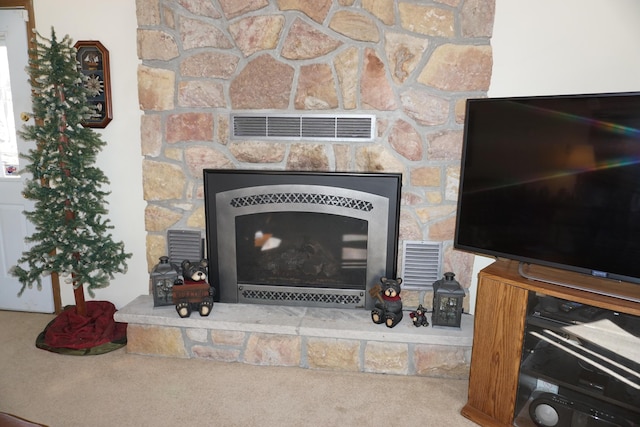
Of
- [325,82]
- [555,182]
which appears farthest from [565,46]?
[325,82]

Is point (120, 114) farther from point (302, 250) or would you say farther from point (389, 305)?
point (389, 305)

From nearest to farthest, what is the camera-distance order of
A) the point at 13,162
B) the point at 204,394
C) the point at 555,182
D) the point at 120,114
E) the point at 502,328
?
the point at 555,182, the point at 502,328, the point at 204,394, the point at 120,114, the point at 13,162

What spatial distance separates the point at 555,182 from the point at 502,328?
2.29 feet

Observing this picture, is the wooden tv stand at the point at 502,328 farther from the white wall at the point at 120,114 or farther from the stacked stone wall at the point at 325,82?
the white wall at the point at 120,114

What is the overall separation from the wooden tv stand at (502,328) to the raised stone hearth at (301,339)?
0.31 metres

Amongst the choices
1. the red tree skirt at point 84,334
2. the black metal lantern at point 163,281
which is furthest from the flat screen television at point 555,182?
the red tree skirt at point 84,334

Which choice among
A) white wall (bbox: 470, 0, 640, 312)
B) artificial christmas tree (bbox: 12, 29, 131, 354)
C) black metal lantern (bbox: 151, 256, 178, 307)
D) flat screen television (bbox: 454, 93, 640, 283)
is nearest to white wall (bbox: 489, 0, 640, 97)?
white wall (bbox: 470, 0, 640, 312)

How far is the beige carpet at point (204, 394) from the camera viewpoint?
2086mm

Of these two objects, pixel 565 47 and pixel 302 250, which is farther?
pixel 302 250

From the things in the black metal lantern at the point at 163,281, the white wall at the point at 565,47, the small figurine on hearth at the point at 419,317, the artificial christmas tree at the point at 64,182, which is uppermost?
the white wall at the point at 565,47

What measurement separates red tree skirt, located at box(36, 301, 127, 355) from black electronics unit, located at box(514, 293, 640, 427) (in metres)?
2.36

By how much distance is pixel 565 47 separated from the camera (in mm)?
2314

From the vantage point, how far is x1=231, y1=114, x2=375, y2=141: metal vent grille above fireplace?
2531mm

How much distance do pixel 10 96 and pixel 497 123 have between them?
3172mm
